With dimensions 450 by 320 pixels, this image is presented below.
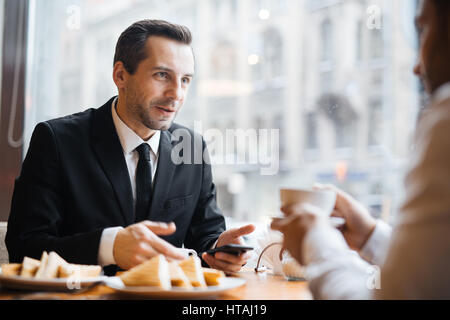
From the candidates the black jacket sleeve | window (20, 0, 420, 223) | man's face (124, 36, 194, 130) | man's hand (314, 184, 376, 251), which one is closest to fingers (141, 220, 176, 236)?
the black jacket sleeve

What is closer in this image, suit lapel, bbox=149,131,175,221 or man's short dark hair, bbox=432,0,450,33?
man's short dark hair, bbox=432,0,450,33

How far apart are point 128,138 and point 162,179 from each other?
0.19 m

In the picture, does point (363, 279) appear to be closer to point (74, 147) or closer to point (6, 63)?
point (74, 147)

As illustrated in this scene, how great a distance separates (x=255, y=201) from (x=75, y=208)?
29.9 ft

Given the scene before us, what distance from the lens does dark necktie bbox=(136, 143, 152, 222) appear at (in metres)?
1.65

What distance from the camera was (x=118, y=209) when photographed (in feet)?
5.28

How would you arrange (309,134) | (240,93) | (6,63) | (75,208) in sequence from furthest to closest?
(240,93)
(309,134)
(6,63)
(75,208)

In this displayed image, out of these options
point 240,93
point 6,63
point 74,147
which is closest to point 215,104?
point 240,93

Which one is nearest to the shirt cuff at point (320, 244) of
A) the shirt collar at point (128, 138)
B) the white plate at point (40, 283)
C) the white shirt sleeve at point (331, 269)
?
the white shirt sleeve at point (331, 269)

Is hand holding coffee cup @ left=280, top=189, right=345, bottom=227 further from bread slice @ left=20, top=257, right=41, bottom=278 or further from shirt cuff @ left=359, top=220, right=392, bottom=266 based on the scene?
bread slice @ left=20, top=257, right=41, bottom=278

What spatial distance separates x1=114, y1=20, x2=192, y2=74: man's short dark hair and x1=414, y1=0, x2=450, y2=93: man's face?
1.29 meters

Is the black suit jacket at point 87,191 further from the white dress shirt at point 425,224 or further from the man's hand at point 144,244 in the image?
the white dress shirt at point 425,224

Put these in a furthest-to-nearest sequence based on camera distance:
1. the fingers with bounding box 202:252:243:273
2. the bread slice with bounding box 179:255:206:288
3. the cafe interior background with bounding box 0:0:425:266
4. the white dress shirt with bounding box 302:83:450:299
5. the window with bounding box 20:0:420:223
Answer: the window with bounding box 20:0:420:223, the cafe interior background with bounding box 0:0:425:266, the fingers with bounding box 202:252:243:273, the bread slice with bounding box 179:255:206:288, the white dress shirt with bounding box 302:83:450:299

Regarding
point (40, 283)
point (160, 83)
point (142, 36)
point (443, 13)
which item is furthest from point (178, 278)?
point (142, 36)
